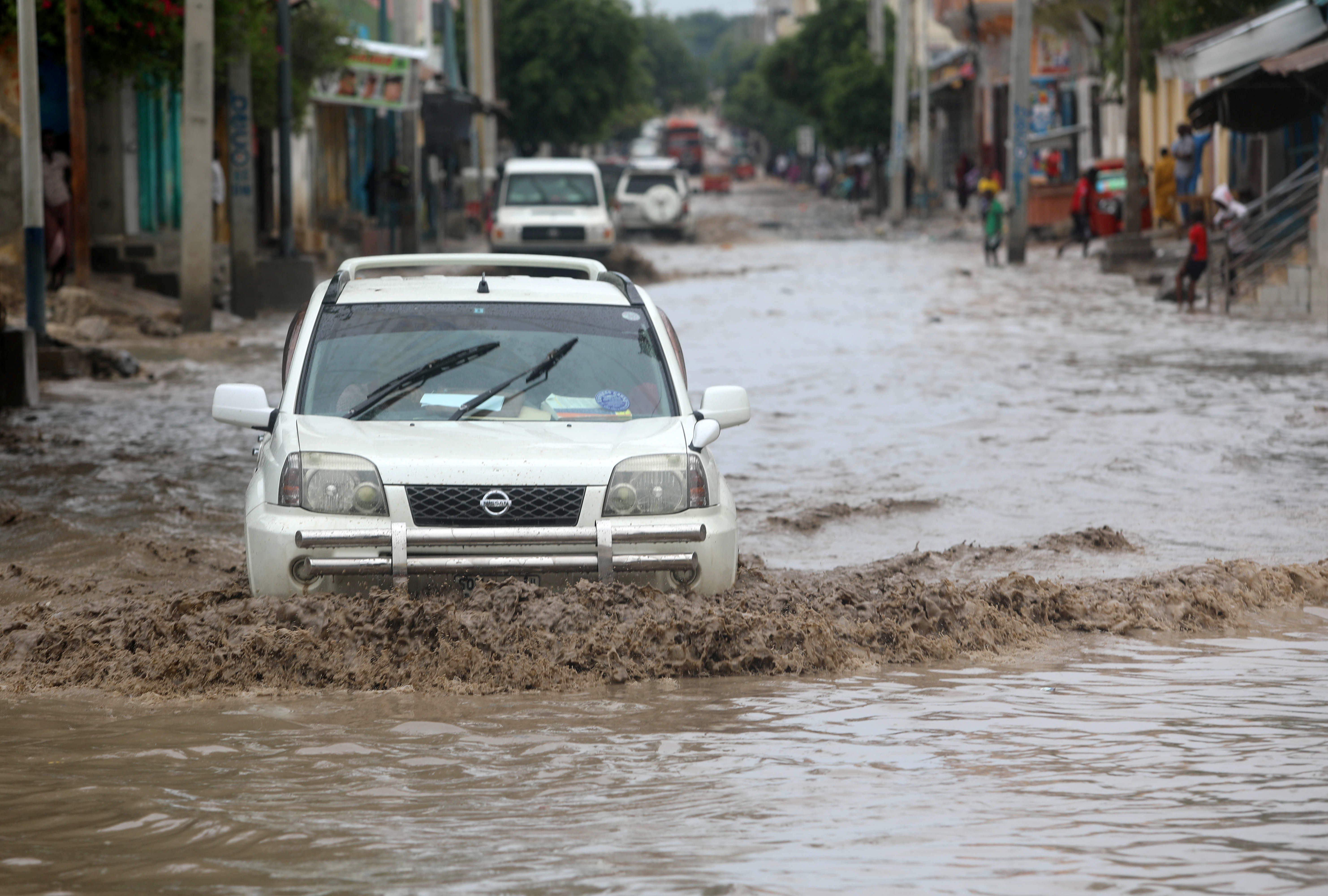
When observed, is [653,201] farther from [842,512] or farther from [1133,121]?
[842,512]

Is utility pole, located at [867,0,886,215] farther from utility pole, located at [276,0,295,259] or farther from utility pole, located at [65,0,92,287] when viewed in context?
utility pole, located at [65,0,92,287]

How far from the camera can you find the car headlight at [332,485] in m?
6.07

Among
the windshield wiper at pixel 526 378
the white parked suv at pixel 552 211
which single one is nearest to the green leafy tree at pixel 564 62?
the white parked suv at pixel 552 211

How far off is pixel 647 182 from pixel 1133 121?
1505 centimetres

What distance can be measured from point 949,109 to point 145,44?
172 ft

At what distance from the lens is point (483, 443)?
6258mm

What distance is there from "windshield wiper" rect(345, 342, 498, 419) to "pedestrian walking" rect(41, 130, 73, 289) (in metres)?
14.5

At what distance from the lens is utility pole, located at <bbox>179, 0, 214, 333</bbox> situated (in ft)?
61.8

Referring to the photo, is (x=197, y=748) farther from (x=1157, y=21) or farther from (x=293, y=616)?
(x=1157, y=21)

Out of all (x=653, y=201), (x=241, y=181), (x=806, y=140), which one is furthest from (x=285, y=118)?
(x=806, y=140)

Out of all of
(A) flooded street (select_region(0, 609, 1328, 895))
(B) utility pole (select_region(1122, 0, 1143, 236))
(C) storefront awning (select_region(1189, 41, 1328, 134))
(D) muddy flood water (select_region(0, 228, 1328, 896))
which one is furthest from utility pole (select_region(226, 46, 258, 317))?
(A) flooded street (select_region(0, 609, 1328, 895))

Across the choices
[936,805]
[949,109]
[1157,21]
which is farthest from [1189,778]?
[949,109]

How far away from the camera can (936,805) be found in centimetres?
471

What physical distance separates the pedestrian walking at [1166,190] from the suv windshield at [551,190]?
33.9 feet
